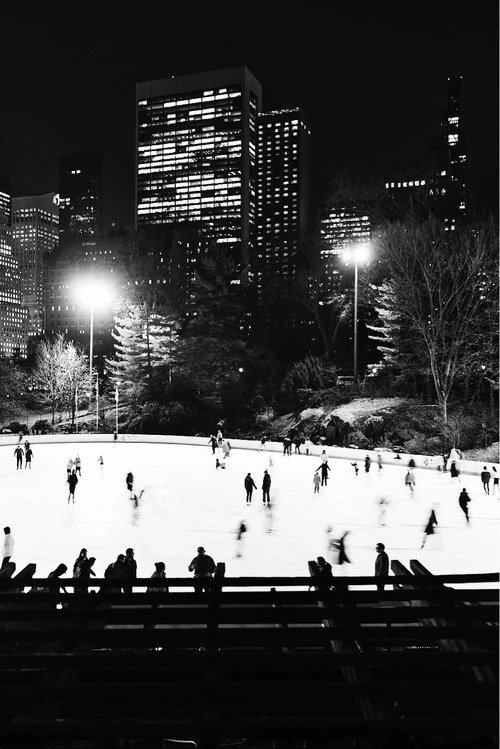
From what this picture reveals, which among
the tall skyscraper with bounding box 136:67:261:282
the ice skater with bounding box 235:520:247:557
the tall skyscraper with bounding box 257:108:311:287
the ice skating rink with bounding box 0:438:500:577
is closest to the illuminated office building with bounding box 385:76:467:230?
the ice skating rink with bounding box 0:438:500:577

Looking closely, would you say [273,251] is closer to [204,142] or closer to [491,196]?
[491,196]

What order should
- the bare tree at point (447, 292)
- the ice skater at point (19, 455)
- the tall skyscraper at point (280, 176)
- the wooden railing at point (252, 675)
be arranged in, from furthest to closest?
1. the tall skyscraper at point (280, 176)
2. the bare tree at point (447, 292)
3. the ice skater at point (19, 455)
4. the wooden railing at point (252, 675)

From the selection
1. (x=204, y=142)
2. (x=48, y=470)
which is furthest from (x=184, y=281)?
(x=204, y=142)

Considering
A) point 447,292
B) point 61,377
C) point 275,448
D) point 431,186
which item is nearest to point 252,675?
point 275,448

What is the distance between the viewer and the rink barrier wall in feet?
85.9

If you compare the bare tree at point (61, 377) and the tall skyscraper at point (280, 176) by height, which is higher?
the tall skyscraper at point (280, 176)

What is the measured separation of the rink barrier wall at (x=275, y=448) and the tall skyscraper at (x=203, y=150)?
101 metres

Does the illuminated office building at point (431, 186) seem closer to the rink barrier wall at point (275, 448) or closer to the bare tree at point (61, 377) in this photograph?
the rink barrier wall at point (275, 448)

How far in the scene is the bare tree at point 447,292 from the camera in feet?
113

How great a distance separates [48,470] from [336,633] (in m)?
23.6

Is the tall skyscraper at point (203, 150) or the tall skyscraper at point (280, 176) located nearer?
the tall skyscraper at point (203, 150)

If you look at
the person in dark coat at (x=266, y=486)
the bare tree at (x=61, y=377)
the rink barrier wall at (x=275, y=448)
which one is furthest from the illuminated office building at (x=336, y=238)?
the person in dark coat at (x=266, y=486)

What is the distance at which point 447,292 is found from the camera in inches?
1426

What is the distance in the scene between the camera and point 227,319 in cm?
5512
